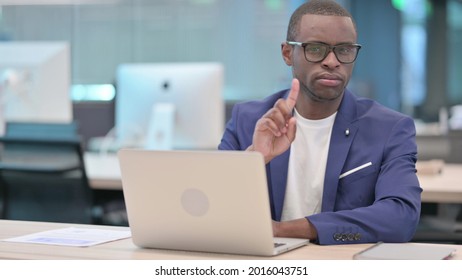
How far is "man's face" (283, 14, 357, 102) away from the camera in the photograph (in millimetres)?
2248

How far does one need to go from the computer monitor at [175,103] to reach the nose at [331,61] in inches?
75.2

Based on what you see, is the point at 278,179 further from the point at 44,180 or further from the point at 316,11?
the point at 44,180

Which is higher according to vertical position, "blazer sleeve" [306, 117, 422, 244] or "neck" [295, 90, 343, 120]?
"neck" [295, 90, 343, 120]

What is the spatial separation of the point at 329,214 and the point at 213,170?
1.49 ft

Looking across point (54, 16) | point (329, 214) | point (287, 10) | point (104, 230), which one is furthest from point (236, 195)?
point (54, 16)

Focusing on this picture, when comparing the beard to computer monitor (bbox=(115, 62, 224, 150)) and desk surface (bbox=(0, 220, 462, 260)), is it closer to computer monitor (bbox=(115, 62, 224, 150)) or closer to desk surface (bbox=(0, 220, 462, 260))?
desk surface (bbox=(0, 220, 462, 260))

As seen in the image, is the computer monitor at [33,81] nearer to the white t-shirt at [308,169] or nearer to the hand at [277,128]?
the white t-shirt at [308,169]

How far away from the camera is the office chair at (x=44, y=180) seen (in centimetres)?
371

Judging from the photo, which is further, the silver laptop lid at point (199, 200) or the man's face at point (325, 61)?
the man's face at point (325, 61)

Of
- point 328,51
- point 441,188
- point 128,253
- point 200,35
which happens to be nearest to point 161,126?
point 441,188

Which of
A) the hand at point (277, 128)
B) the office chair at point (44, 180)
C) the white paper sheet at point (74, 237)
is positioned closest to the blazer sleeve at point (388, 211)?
the hand at point (277, 128)

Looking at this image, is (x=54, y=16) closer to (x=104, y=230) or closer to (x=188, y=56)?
(x=188, y=56)

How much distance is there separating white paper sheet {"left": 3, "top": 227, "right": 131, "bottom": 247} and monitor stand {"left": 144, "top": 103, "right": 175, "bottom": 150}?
6.52ft

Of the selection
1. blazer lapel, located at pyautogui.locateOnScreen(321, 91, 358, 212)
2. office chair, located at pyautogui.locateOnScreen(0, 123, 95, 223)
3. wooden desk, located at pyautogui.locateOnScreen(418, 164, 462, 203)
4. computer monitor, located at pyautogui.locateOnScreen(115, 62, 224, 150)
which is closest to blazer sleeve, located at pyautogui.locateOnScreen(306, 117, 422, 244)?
blazer lapel, located at pyautogui.locateOnScreen(321, 91, 358, 212)
